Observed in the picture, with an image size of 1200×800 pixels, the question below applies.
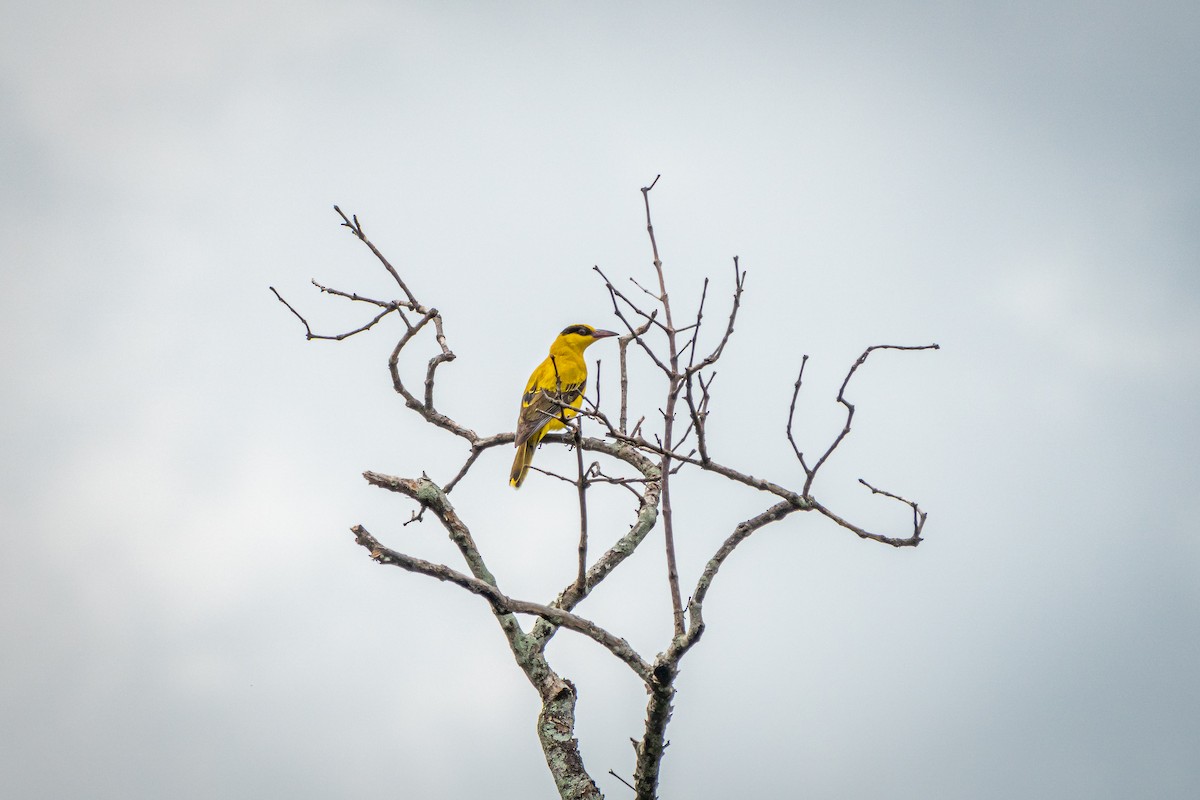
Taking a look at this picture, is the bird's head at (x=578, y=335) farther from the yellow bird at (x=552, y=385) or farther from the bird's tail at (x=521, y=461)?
the bird's tail at (x=521, y=461)

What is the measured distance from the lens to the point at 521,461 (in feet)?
25.9

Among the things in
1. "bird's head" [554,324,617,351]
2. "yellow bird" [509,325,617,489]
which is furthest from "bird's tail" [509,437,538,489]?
"bird's head" [554,324,617,351]

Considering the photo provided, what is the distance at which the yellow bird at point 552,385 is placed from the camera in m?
7.41

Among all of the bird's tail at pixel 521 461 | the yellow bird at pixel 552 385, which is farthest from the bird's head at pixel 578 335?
the bird's tail at pixel 521 461

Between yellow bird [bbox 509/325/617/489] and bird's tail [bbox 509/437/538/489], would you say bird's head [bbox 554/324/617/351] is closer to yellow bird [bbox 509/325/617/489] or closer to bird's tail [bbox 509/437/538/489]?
yellow bird [bbox 509/325/617/489]

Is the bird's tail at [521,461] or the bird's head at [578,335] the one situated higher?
the bird's head at [578,335]

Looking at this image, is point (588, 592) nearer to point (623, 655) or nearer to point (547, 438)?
point (623, 655)

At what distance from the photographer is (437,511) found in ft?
16.0

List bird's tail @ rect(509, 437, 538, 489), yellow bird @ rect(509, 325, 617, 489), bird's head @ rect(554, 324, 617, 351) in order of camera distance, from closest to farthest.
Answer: yellow bird @ rect(509, 325, 617, 489)
bird's tail @ rect(509, 437, 538, 489)
bird's head @ rect(554, 324, 617, 351)

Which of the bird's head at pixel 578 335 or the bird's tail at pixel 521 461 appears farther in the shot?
the bird's head at pixel 578 335

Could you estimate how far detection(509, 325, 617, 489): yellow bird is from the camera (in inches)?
292

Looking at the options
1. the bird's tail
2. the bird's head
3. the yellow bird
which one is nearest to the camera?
the yellow bird

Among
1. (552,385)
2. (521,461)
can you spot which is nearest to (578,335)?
(552,385)

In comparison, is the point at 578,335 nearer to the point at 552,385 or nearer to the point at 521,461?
the point at 552,385
